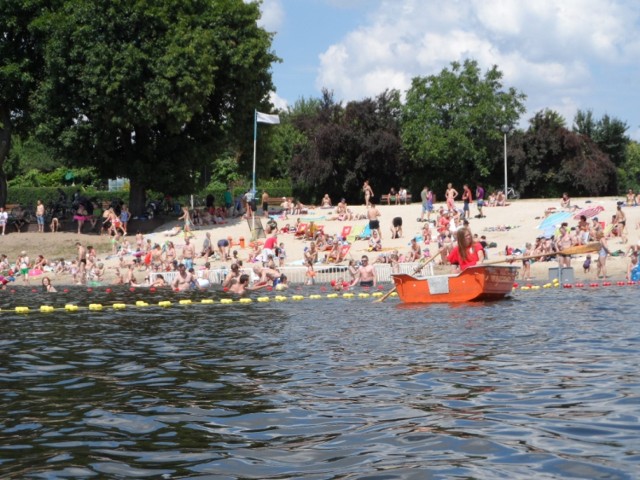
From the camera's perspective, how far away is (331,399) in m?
10.0

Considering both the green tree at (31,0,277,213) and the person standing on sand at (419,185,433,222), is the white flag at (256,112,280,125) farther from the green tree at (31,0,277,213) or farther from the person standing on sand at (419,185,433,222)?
the person standing on sand at (419,185,433,222)

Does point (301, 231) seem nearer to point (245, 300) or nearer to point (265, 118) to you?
point (265, 118)

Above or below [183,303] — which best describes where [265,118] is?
above

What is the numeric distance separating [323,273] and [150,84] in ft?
47.7

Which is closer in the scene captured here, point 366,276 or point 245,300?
point 245,300

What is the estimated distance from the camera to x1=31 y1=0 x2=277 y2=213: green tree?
1673 inches

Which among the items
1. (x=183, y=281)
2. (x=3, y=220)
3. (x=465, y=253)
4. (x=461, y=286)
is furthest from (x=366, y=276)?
(x=3, y=220)

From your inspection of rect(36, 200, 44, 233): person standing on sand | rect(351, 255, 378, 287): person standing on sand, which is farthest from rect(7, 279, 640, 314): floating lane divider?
rect(36, 200, 44, 233): person standing on sand

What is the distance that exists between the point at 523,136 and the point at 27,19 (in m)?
35.5

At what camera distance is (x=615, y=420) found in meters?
8.48

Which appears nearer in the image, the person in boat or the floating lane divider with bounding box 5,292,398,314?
the person in boat

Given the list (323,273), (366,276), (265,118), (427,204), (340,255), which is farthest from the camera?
(265,118)

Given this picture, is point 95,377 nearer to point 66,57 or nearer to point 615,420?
point 615,420

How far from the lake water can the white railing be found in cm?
1393
